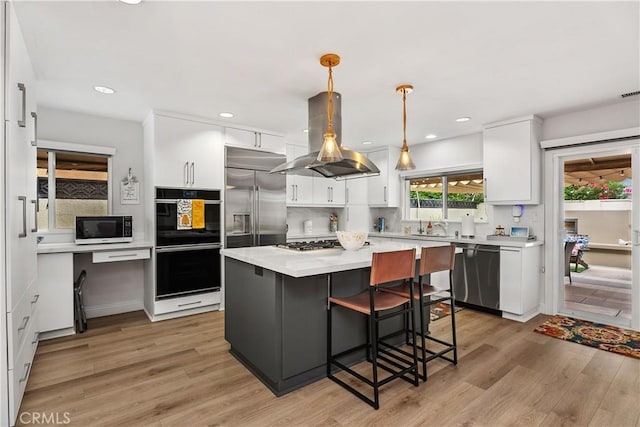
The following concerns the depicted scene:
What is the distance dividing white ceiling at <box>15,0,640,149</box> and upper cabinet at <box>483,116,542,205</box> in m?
0.27

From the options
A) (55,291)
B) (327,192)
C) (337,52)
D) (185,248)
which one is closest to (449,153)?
(327,192)

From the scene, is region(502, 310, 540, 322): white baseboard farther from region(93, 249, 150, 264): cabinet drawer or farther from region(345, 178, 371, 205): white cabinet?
region(93, 249, 150, 264): cabinet drawer

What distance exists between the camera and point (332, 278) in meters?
2.47

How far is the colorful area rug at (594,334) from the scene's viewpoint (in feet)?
9.78

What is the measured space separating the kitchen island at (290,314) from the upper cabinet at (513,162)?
95.2 inches

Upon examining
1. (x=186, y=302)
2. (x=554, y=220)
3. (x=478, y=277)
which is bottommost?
(x=186, y=302)

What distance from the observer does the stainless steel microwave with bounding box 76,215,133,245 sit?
342 cm

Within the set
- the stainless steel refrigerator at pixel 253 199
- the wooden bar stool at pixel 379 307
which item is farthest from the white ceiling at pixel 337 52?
the wooden bar stool at pixel 379 307

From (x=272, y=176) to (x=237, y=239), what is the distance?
0.99 meters

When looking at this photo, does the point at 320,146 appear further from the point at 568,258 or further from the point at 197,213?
the point at 568,258

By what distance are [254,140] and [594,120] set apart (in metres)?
4.00

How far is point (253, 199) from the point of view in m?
4.38

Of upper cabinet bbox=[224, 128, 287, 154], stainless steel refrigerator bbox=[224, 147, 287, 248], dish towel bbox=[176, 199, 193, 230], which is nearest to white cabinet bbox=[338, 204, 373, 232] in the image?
stainless steel refrigerator bbox=[224, 147, 287, 248]

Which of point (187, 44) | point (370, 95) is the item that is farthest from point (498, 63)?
point (187, 44)
